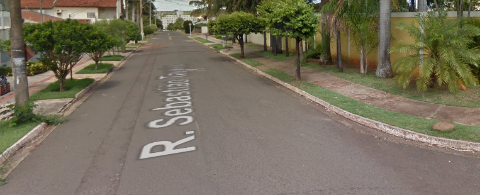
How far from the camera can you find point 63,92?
14.6 metres

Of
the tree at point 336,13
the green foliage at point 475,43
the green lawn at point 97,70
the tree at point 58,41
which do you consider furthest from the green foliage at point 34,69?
the green foliage at point 475,43

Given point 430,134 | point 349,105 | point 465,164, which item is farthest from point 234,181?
point 349,105

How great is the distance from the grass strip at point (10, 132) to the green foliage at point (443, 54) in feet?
30.9

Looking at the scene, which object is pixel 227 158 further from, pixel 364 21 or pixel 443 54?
pixel 364 21

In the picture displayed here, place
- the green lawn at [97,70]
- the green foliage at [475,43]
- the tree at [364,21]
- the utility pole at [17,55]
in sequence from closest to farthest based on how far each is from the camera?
1. the utility pole at [17,55]
2. the green foliage at [475,43]
3. the tree at [364,21]
4. the green lawn at [97,70]

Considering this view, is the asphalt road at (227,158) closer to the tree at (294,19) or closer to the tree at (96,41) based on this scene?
the tree at (294,19)

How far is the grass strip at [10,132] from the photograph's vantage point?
8172mm

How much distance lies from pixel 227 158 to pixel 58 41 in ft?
32.1

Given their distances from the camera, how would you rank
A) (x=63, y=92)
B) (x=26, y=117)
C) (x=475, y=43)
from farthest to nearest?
(x=63, y=92) → (x=475, y=43) → (x=26, y=117)

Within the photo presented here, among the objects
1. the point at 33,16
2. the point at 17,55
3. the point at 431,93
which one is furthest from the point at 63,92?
the point at 33,16

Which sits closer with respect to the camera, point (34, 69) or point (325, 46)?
point (325, 46)

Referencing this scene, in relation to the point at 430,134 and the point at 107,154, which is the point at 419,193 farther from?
the point at 107,154

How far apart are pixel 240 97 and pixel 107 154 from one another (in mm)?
5972

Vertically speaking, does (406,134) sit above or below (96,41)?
below
